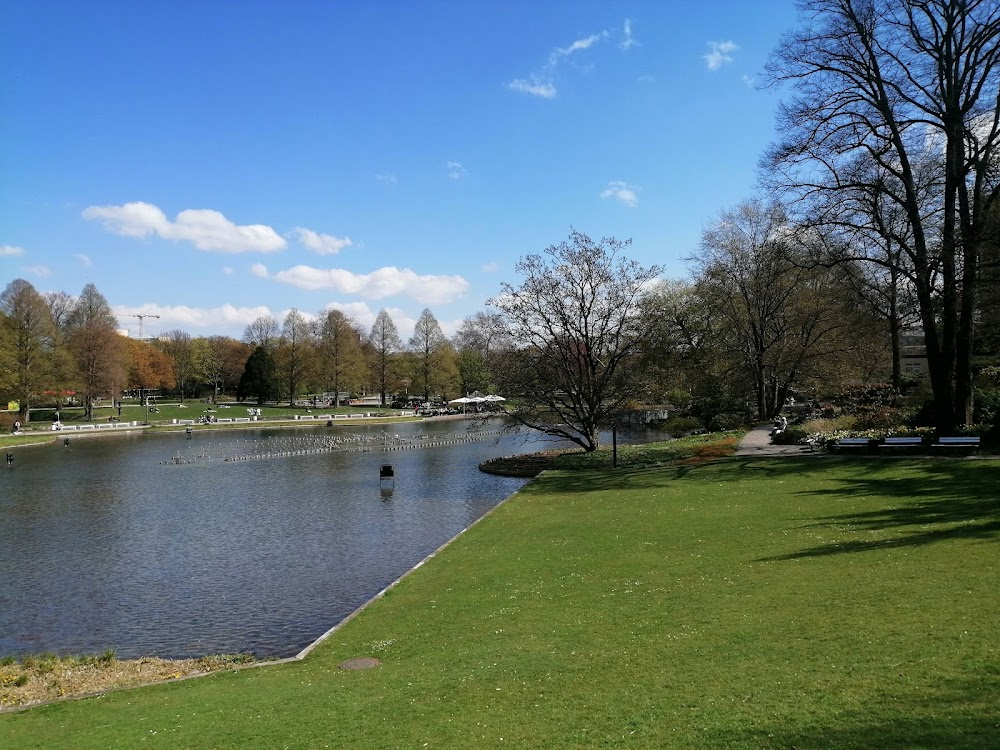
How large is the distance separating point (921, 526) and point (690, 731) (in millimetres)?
9589

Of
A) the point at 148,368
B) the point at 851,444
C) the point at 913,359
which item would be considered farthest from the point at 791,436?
the point at 148,368

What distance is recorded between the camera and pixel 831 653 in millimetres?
7465

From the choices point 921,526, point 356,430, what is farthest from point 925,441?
point 356,430

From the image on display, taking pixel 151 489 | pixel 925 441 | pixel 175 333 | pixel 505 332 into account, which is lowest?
pixel 151 489

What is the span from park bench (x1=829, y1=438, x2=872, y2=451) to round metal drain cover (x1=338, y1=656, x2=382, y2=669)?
2173 centimetres

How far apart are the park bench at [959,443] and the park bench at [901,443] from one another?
106cm

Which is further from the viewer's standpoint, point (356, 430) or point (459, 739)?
point (356, 430)

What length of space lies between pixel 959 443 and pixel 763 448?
882cm

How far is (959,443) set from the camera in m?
22.2

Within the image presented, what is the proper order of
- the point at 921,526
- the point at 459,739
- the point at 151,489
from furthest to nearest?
1. the point at 151,489
2. the point at 921,526
3. the point at 459,739

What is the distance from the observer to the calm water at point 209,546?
14.1 m

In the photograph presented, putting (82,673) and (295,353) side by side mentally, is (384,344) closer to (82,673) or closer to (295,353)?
(295,353)

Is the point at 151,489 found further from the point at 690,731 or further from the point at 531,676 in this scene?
the point at 690,731

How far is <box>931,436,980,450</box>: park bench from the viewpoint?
21938 millimetres
